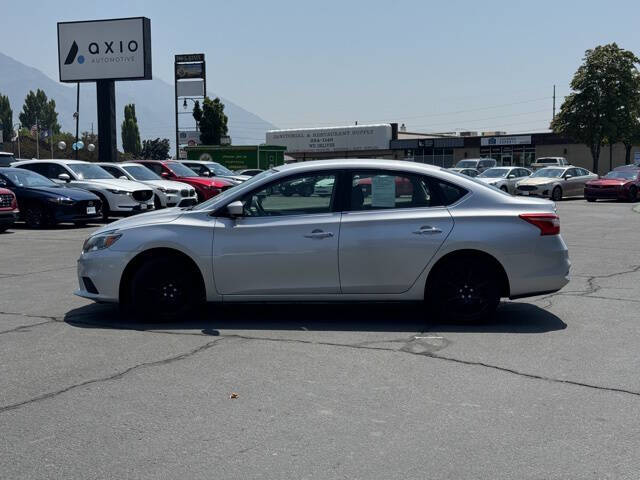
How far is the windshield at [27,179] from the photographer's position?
18781 mm

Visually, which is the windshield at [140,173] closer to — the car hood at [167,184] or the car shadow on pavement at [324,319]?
the car hood at [167,184]

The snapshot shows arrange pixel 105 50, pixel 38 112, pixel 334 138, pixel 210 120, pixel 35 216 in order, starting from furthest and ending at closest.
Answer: pixel 38 112
pixel 334 138
pixel 210 120
pixel 105 50
pixel 35 216

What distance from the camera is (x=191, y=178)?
2458cm

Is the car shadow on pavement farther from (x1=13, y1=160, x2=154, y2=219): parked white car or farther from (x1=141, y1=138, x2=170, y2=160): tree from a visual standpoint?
(x1=141, y1=138, x2=170, y2=160): tree

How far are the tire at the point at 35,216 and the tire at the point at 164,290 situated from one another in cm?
1166

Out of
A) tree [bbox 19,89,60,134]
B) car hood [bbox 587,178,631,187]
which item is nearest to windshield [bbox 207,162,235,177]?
car hood [bbox 587,178,631,187]

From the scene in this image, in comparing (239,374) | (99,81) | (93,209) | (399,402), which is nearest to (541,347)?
(399,402)

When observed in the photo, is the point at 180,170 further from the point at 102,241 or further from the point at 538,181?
the point at 102,241

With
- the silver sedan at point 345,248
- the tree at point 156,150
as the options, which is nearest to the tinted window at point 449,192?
the silver sedan at point 345,248

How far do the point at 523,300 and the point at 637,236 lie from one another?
8.88 m

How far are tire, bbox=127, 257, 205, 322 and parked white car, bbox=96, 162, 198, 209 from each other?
13932mm

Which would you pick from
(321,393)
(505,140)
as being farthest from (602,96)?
(321,393)

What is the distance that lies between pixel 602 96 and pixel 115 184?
45.1 meters

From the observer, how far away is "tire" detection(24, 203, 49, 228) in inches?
717
